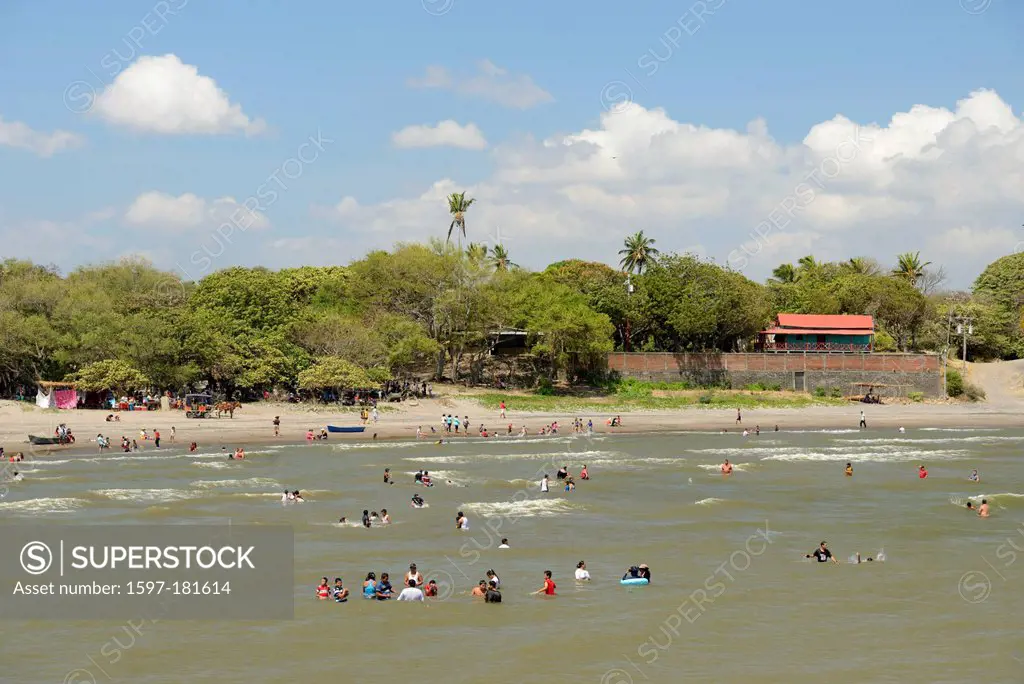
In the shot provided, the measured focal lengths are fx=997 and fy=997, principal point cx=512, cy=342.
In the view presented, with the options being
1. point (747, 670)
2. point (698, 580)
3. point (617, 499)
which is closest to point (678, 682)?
point (747, 670)

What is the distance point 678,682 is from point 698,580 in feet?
29.1

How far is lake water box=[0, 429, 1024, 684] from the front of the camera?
26.2m

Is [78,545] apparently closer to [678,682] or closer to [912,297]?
[678,682]

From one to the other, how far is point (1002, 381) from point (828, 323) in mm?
17750

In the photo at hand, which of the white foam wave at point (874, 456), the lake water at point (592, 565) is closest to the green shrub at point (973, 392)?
the white foam wave at point (874, 456)

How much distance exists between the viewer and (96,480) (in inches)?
1978

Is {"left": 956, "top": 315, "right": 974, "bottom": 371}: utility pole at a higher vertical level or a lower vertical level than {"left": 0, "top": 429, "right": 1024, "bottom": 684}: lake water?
higher

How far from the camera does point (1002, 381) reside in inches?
3883

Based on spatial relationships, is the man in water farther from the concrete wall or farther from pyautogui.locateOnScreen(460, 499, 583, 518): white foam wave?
the concrete wall

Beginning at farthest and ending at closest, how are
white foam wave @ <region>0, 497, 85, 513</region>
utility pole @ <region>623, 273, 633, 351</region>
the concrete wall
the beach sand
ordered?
1. utility pole @ <region>623, 273, 633, 351</region>
2. the concrete wall
3. the beach sand
4. white foam wave @ <region>0, 497, 85, 513</region>

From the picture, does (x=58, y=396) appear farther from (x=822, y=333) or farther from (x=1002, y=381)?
(x=1002, y=381)

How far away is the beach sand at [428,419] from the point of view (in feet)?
216

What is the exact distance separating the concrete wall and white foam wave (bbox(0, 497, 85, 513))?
57721 millimetres

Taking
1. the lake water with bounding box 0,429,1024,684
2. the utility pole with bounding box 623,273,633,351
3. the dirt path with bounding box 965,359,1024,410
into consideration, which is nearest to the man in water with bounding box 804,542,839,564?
the lake water with bounding box 0,429,1024,684
